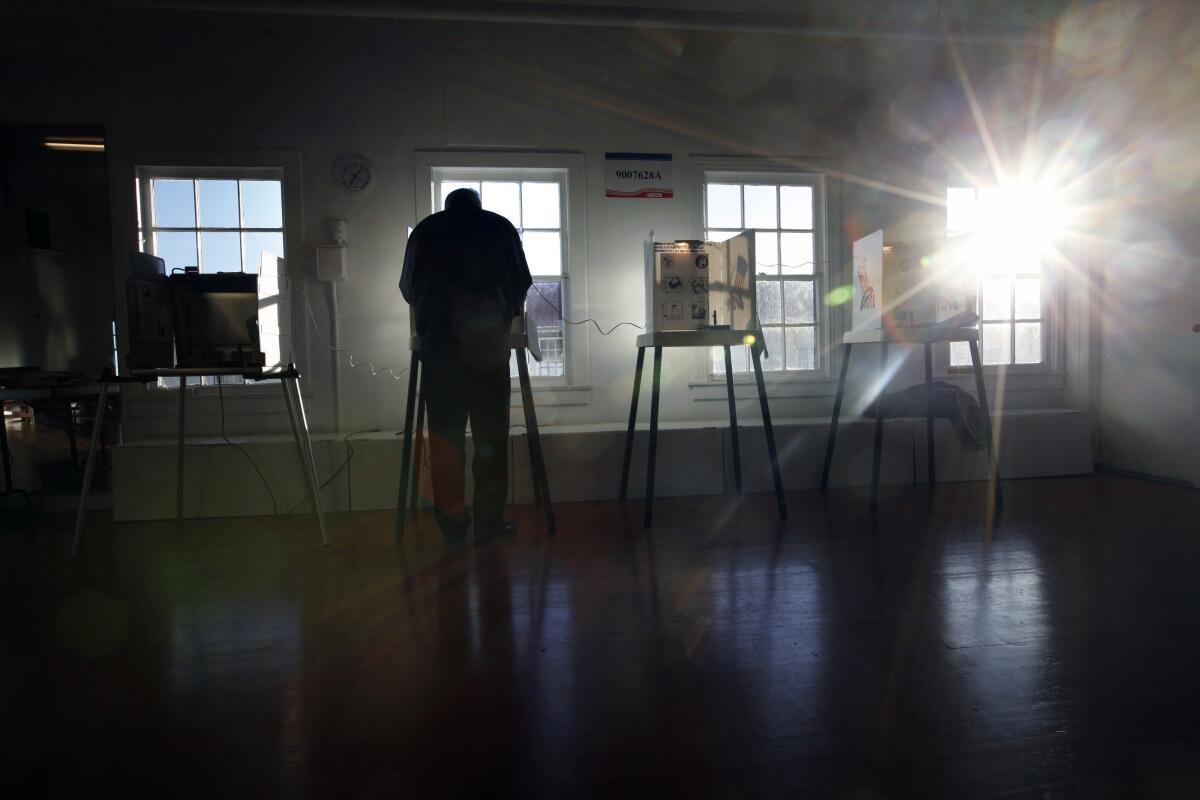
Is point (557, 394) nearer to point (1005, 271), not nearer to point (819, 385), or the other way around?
point (819, 385)

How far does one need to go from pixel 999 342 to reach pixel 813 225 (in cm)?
184

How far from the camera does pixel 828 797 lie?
1.26 metres

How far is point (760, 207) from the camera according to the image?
5004 mm

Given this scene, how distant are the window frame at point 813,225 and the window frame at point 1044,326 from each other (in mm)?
976

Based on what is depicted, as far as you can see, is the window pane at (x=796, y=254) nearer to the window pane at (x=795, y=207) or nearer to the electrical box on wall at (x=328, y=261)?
the window pane at (x=795, y=207)

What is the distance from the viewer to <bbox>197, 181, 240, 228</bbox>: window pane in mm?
4449

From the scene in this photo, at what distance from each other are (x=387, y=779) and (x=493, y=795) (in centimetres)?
23

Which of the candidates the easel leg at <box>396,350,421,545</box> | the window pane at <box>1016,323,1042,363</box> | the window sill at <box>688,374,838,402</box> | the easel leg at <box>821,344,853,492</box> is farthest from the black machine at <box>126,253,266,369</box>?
the window pane at <box>1016,323,1042,363</box>

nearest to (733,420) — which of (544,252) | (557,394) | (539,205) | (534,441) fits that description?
(534,441)

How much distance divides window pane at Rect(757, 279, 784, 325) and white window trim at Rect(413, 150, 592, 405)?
1389mm

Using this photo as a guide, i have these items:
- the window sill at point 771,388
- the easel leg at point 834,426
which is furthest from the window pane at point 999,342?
the easel leg at point 834,426

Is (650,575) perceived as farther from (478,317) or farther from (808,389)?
(808,389)

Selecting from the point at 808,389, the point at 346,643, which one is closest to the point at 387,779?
the point at 346,643

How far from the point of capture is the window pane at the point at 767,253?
16.4 ft
